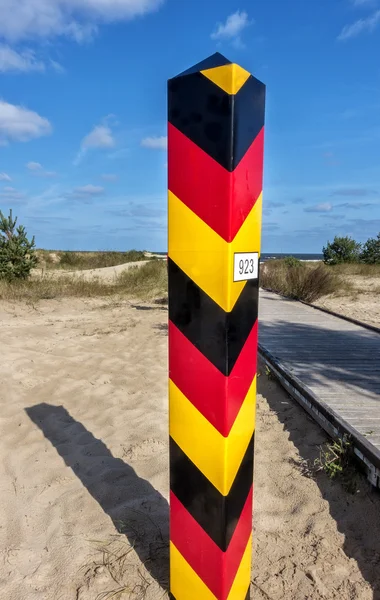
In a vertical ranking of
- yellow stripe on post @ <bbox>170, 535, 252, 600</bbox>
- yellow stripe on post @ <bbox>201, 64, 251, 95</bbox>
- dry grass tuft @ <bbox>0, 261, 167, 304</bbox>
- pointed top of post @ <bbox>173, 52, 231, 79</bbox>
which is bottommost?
yellow stripe on post @ <bbox>170, 535, 252, 600</bbox>

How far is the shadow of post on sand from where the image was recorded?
2039mm

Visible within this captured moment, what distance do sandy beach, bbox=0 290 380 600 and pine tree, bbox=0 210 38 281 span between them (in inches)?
375

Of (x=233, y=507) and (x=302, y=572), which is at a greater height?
(x=233, y=507)

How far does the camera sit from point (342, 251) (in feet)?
86.9

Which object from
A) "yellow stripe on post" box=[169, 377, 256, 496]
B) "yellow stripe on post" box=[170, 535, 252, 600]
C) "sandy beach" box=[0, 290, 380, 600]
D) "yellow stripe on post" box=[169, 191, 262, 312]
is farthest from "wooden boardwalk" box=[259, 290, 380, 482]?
"yellow stripe on post" box=[169, 191, 262, 312]

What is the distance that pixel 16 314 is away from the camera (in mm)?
9352

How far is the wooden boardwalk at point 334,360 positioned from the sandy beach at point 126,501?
296mm

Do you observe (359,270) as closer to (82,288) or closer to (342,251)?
(342,251)

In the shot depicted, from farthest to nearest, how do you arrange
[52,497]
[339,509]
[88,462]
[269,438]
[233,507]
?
1. [269,438]
2. [88,462]
3. [52,497]
4. [339,509]
5. [233,507]

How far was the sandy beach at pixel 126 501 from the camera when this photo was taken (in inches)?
73.5

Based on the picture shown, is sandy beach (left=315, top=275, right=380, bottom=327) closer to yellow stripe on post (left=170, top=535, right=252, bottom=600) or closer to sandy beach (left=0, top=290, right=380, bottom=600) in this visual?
sandy beach (left=0, top=290, right=380, bottom=600)

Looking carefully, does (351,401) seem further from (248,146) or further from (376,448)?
(248,146)

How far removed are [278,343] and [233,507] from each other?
4382 mm

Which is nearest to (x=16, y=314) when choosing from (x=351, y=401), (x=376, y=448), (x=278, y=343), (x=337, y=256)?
(x=278, y=343)
